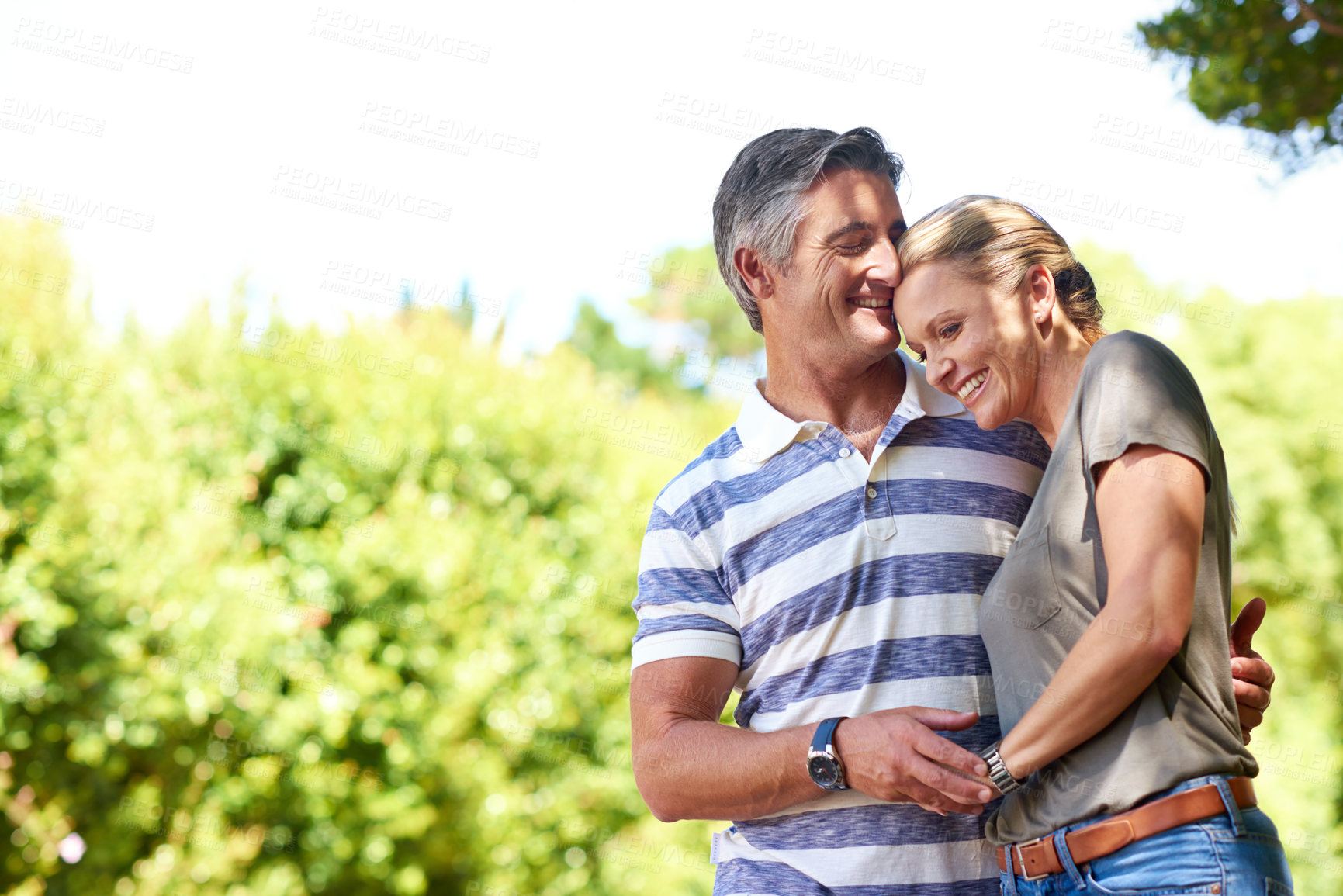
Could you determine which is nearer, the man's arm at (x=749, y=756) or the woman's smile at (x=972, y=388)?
the man's arm at (x=749, y=756)

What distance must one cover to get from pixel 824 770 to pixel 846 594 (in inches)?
13.1

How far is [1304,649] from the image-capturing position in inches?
277

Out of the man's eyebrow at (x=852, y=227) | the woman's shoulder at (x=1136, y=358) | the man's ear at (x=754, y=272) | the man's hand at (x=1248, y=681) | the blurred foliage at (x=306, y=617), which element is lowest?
the blurred foliage at (x=306, y=617)

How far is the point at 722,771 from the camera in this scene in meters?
1.75

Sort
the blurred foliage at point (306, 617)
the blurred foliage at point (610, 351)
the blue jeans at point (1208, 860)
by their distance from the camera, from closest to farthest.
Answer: the blue jeans at point (1208, 860), the blurred foliage at point (306, 617), the blurred foliage at point (610, 351)

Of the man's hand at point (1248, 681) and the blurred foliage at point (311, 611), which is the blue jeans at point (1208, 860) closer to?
the man's hand at point (1248, 681)

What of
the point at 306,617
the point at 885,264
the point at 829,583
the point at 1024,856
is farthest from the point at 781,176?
the point at 306,617

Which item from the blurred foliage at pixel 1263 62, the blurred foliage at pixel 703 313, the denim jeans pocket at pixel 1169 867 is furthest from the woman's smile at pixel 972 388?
the blurred foliage at pixel 703 313

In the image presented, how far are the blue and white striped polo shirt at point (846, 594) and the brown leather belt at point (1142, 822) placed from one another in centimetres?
31

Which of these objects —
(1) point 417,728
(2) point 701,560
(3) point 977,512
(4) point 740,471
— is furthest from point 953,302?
(1) point 417,728

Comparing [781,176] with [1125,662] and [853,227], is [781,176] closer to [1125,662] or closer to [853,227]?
[853,227]

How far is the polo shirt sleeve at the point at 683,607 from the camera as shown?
75.8 inches

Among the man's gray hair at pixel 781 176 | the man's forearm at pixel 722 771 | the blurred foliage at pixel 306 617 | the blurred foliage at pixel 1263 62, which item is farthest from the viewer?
the blurred foliage at pixel 306 617

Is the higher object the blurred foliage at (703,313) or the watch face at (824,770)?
the watch face at (824,770)
